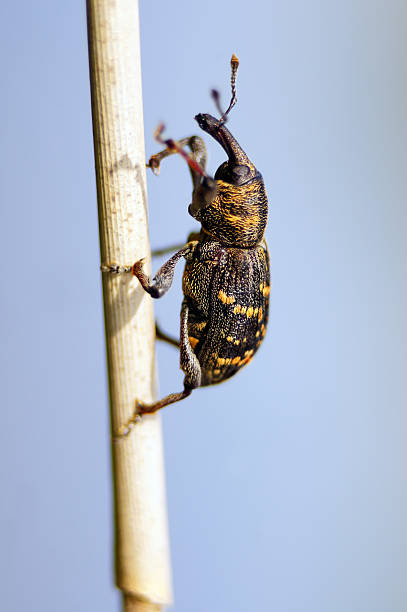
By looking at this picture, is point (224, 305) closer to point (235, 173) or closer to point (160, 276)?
point (160, 276)

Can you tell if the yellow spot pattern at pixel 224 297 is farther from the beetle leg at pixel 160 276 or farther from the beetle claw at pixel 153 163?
the beetle claw at pixel 153 163

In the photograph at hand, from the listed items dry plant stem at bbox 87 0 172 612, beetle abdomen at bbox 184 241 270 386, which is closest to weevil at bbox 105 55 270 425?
beetle abdomen at bbox 184 241 270 386

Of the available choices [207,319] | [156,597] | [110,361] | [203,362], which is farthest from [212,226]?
[156,597]

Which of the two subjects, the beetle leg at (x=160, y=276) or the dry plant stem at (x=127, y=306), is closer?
the dry plant stem at (x=127, y=306)

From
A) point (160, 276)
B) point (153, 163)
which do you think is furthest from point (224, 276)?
point (153, 163)

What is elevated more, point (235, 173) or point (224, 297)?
point (235, 173)

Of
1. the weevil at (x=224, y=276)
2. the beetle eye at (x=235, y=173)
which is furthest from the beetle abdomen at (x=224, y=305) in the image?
the beetle eye at (x=235, y=173)
